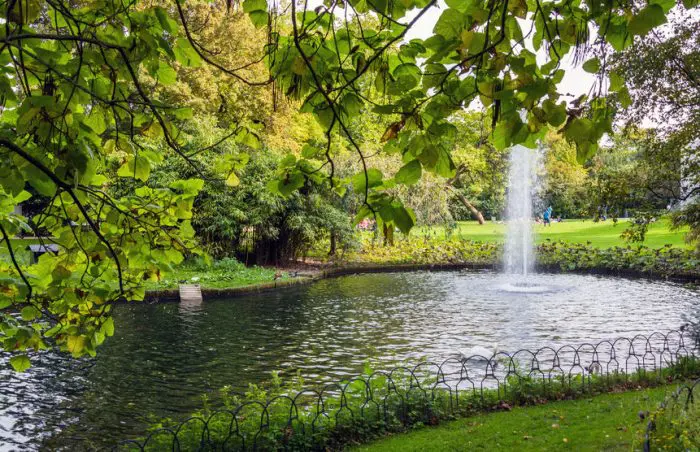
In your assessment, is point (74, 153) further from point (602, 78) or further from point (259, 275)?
point (259, 275)

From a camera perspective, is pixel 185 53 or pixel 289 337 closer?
pixel 185 53

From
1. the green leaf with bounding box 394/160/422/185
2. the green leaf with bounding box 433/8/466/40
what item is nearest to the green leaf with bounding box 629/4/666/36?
the green leaf with bounding box 433/8/466/40

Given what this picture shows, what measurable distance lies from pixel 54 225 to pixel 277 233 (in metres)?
20.4

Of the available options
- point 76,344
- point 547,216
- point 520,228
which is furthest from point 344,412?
point 547,216

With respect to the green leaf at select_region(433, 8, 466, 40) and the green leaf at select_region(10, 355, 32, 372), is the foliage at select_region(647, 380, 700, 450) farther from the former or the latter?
the green leaf at select_region(10, 355, 32, 372)

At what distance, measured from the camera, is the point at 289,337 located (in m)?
12.9

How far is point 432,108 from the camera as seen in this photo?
2457mm

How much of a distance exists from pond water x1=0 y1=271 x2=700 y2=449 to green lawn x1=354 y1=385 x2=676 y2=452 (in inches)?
120

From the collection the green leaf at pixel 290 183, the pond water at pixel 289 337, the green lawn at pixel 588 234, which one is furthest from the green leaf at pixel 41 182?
the green lawn at pixel 588 234

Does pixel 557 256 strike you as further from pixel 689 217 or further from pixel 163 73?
pixel 163 73

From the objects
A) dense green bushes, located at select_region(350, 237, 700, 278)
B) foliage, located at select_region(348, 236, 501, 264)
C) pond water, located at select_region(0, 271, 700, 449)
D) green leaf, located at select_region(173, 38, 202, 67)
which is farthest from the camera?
foliage, located at select_region(348, 236, 501, 264)

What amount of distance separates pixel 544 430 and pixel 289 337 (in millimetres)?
7129

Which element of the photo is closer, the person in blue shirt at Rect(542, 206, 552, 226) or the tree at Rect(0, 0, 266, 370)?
the tree at Rect(0, 0, 266, 370)

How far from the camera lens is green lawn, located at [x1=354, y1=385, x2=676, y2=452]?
19.9ft
